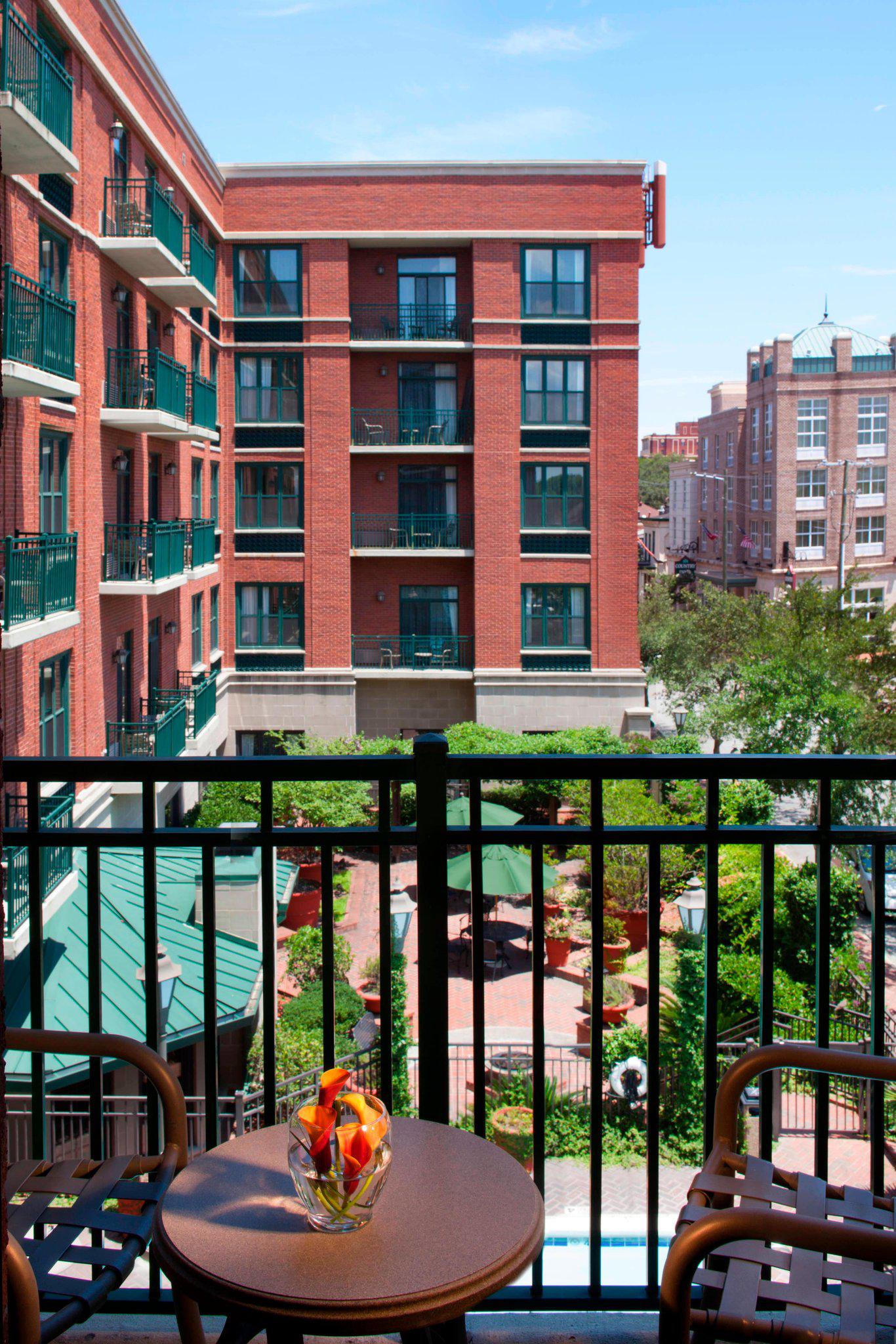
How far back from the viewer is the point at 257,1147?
190cm

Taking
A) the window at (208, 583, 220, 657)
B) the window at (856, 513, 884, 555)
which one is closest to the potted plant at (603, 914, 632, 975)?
the window at (208, 583, 220, 657)

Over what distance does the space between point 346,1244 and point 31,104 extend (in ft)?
51.0

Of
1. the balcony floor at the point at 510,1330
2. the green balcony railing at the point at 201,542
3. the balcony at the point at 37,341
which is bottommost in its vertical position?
the balcony floor at the point at 510,1330

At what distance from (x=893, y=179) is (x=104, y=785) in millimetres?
102802

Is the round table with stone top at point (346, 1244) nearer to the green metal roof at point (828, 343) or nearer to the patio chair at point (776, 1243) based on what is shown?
the patio chair at point (776, 1243)

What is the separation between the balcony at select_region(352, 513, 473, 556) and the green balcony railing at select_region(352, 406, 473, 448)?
6.36 ft

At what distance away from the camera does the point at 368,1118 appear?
1.65 metres

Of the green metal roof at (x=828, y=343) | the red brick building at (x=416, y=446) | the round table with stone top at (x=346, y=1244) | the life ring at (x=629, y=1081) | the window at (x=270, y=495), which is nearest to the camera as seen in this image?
the round table with stone top at (x=346, y=1244)

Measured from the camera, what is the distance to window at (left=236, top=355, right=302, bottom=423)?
100 feet

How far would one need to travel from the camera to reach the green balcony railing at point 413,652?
31.1 metres

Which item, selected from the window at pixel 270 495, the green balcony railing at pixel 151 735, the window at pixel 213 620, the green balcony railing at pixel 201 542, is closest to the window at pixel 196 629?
the window at pixel 213 620

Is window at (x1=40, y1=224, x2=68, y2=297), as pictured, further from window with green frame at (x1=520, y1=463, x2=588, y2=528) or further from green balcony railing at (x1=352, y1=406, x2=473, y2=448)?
window with green frame at (x1=520, y1=463, x2=588, y2=528)

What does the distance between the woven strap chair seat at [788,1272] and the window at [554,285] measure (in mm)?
29907

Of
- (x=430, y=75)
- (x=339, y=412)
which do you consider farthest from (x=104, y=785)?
(x=430, y=75)
